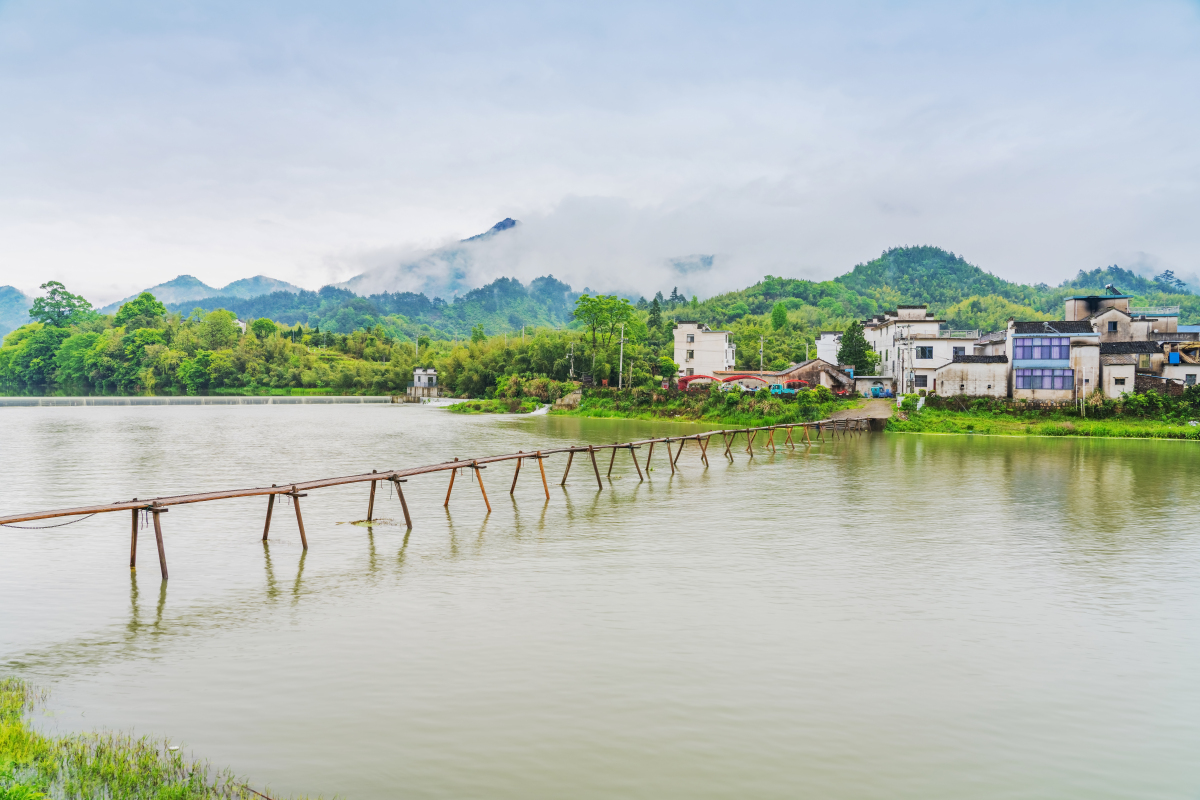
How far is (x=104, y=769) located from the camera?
7.39 m

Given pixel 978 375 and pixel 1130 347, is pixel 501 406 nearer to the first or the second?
pixel 978 375

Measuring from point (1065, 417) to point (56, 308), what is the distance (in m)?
153

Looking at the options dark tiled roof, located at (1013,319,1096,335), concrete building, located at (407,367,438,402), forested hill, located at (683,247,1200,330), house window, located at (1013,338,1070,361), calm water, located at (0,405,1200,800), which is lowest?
calm water, located at (0,405,1200,800)

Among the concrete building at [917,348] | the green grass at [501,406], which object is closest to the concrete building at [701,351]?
the green grass at [501,406]

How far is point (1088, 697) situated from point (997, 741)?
2.15 m

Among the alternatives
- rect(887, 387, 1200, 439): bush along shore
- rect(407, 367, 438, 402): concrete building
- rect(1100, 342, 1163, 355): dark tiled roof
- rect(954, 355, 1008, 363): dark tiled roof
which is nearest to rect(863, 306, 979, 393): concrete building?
rect(954, 355, 1008, 363): dark tiled roof

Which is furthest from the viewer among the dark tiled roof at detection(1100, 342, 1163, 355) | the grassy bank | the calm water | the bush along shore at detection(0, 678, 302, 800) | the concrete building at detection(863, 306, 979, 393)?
the concrete building at detection(863, 306, 979, 393)

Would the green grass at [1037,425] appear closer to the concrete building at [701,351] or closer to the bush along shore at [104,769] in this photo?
the concrete building at [701,351]

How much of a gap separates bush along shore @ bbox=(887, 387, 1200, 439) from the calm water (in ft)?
90.0

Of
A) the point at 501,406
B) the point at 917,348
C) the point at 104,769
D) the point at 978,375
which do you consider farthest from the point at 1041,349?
the point at 104,769

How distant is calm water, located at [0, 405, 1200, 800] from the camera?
7957mm

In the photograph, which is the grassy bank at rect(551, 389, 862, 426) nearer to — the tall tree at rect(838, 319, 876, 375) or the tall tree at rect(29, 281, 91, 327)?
the tall tree at rect(838, 319, 876, 375)

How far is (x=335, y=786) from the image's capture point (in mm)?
7395

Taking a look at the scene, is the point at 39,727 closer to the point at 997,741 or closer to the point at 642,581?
the point at 642,581
